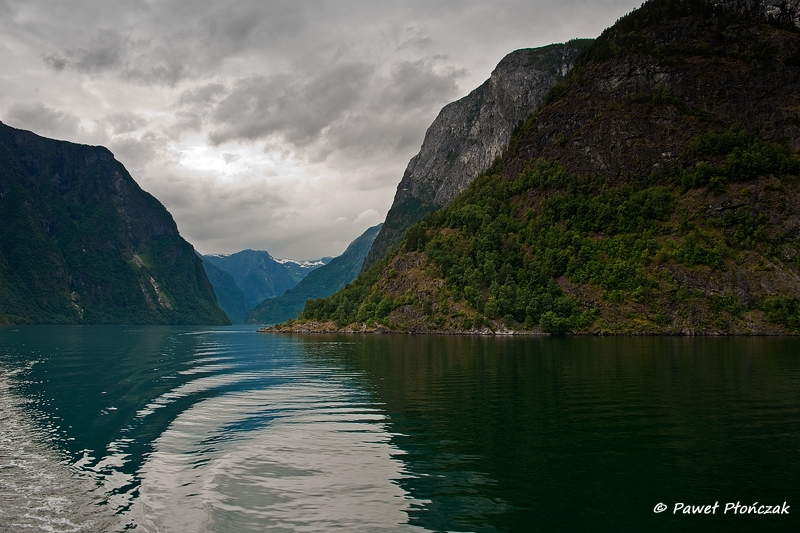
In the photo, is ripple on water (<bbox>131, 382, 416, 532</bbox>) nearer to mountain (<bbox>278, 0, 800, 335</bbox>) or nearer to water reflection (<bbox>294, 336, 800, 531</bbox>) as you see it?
water reflection (<bbox>294, 336, 800, 531</bbox>)

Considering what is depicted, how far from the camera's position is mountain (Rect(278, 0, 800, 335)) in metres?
137

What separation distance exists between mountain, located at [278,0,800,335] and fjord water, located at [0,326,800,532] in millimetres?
95683

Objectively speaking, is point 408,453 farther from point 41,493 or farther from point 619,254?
point 619,254

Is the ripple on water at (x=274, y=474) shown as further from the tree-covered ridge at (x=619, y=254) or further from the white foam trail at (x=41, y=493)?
the tree-covered ridge at (x=619, y=254)

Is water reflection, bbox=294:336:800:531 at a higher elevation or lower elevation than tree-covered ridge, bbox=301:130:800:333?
lower

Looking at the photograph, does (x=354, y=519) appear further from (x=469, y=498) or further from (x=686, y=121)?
(x=686, y=121)

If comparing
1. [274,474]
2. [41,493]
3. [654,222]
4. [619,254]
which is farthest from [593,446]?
[654,222]

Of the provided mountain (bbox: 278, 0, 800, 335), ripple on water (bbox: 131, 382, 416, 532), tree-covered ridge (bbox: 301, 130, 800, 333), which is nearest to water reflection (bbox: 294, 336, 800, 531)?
ripple on water (bbox: 131, 382, 416, 532)

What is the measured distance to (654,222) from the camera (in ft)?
514

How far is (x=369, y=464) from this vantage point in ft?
78.9

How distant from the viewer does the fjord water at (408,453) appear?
1794 centimetres

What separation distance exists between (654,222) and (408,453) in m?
154

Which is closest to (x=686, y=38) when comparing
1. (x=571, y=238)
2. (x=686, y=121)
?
(x=686, y=121)

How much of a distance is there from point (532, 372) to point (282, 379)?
89.3 ft
